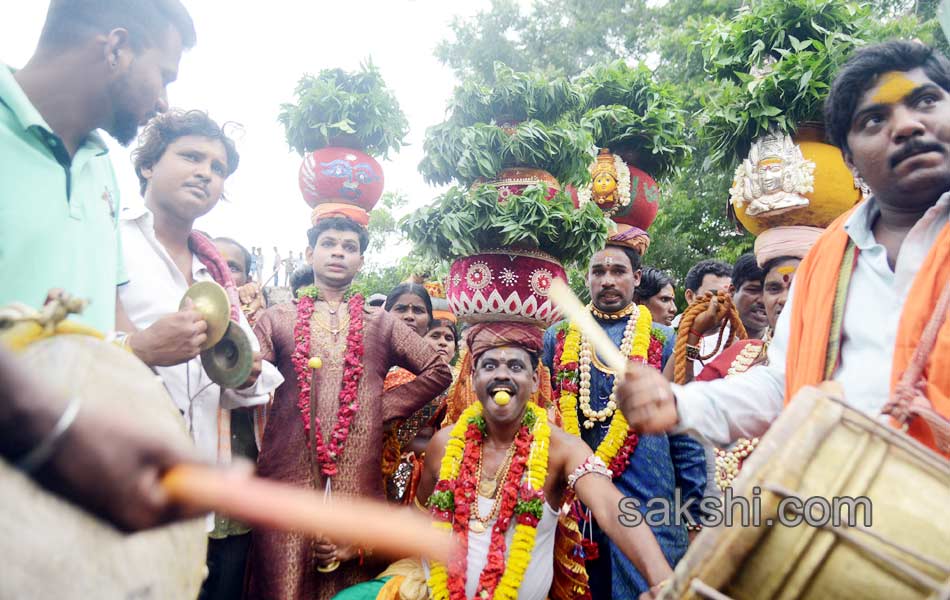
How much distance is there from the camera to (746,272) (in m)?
4.39

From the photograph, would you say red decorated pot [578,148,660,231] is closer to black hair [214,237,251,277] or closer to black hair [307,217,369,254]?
black hair [307,217,369,254]

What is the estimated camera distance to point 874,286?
Result: 185cm

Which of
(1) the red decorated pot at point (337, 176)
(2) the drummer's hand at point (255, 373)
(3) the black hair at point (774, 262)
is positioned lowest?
(2) the drummer's hand at point (255, 373)

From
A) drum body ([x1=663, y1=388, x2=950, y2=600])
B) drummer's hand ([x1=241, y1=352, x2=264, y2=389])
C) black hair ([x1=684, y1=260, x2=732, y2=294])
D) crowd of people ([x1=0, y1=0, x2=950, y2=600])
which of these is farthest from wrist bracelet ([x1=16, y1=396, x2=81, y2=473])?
black hair ([x1=684, y1=260, x2=732, y2=294])

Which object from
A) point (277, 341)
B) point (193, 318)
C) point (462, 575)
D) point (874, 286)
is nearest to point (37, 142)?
point (193, 318)

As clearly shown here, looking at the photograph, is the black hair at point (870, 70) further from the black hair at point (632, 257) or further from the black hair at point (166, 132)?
Result: the black hair at point (166, 132)

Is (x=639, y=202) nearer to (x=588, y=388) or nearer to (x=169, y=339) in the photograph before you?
(x=588, y=388)

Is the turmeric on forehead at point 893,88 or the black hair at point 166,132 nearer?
the turmeric on forehead at point 893,88

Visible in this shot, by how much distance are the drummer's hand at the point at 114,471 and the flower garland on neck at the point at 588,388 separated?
113 inches

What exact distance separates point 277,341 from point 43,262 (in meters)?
1.96

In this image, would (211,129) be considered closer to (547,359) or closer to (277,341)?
(277,341)

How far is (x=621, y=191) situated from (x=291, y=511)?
3.67m

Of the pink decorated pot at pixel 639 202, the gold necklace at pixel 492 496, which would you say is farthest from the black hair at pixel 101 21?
the pink decorated pot at pixel 639 202

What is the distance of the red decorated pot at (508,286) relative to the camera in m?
3.40
